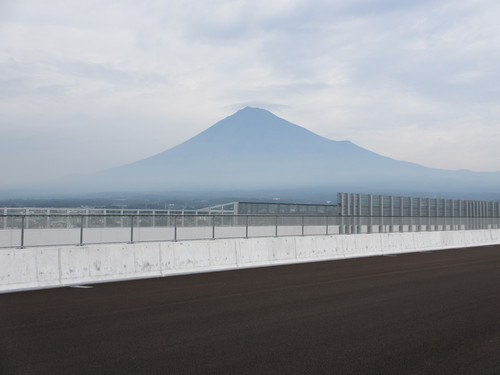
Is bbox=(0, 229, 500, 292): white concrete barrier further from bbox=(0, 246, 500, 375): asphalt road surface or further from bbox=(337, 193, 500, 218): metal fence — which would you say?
bbox=(337, 193, 500, 218): metal fence

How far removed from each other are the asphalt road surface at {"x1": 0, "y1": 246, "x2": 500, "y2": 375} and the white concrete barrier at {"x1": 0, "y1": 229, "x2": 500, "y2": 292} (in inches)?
37.4

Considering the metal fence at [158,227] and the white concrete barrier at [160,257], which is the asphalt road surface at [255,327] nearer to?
the white concrete barrier at [160,257]

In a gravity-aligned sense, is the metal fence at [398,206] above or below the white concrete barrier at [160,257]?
above

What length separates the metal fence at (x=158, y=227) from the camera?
728 inches

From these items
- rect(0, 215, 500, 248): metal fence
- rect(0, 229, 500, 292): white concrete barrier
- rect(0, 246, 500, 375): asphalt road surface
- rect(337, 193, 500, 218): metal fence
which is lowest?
rect(0, 246, 500, 375): asphalt road surface

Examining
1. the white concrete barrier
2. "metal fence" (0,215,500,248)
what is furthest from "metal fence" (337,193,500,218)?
the white concrete barrier

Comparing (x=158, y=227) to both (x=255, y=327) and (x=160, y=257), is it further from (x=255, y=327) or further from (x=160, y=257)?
(x=255, y=327)

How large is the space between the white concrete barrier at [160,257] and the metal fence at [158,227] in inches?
36.6

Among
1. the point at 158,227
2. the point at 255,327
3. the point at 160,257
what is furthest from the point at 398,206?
the point at 255,327

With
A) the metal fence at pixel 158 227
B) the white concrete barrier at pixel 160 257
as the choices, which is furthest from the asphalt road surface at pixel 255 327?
the metal fence at pixel 158 227

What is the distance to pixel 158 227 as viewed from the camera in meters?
22.8

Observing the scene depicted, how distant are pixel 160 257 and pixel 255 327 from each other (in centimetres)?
886

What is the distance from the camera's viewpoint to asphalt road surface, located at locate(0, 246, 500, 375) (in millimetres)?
7645

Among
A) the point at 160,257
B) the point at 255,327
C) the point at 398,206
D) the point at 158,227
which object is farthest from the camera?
the point at 398,206
